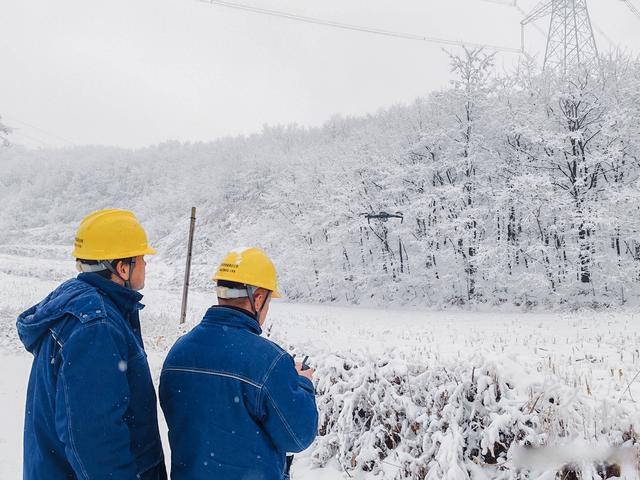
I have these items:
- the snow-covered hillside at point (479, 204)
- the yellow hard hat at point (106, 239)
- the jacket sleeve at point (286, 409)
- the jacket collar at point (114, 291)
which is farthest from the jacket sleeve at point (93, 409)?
the snow-covered hillside at point (479, 204)

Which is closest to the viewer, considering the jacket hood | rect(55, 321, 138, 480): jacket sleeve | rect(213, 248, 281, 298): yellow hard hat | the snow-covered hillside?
rect(55, 321, 138, 480): jacket sleeve

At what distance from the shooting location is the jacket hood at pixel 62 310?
190cm

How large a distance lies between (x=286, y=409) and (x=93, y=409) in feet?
2.72

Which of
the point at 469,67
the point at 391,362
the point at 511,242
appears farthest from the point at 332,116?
the point at 391,362

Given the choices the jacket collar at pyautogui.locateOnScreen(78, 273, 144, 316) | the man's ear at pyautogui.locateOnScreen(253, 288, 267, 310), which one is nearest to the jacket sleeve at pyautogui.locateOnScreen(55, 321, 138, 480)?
the jacket collar at pyautogui.locateOnScreen(78, 273, 144, 316)

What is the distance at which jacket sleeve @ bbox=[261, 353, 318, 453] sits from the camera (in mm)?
2051

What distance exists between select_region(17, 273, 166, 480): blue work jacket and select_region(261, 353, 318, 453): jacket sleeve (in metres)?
0.60

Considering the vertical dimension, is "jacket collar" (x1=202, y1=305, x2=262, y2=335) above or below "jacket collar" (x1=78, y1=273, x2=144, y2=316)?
below

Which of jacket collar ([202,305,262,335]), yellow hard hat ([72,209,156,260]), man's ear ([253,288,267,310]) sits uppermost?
yellow hard hat ([72,209,156,260])

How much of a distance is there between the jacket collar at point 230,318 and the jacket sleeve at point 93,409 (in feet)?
1.60

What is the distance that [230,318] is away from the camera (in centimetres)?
219

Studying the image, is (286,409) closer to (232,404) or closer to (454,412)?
(232,404)

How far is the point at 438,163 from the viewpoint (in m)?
28.1

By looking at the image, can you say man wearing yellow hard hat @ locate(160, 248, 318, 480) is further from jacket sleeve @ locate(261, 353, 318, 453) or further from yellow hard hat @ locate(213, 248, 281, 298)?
yellow hard hat @ locate(213, 248, 281, 298)
